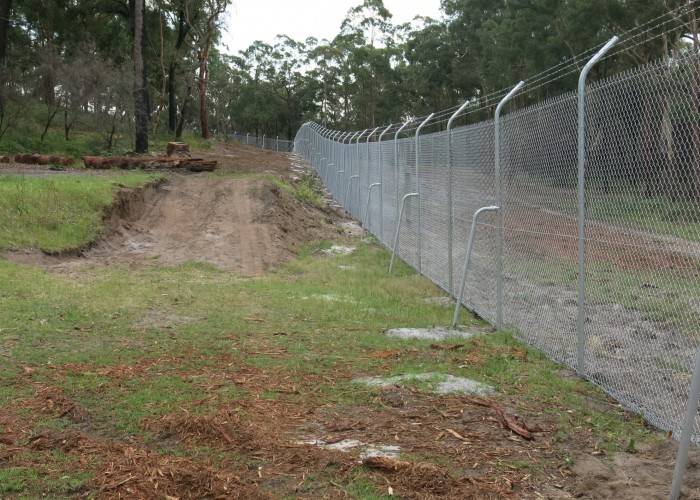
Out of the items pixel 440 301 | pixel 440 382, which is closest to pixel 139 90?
pixel 440 301

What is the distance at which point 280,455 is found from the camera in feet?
12.6

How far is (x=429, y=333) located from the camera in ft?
22.9

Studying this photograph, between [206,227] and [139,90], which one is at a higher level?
[139,90]

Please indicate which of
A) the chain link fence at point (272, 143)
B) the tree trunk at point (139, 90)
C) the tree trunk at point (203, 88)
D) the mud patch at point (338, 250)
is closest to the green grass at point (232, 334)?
the mud patch at point (338, 250)

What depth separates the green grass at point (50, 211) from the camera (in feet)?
38.0

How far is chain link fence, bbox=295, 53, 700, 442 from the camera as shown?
13.2 feet

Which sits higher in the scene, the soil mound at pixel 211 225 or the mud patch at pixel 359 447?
the soil mound at pixel 211 225

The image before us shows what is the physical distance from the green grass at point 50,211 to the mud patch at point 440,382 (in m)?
8.02

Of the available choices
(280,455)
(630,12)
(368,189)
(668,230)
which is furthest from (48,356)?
(630,12)

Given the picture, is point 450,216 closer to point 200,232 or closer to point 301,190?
point 200,232

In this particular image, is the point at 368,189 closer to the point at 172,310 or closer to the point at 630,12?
the point at 172,310

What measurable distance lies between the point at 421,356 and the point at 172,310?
3410mm

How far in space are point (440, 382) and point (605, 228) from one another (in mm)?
1615

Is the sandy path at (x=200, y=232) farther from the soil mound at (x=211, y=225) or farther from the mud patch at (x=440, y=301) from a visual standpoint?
the mud patch at (x=440, y=301)
